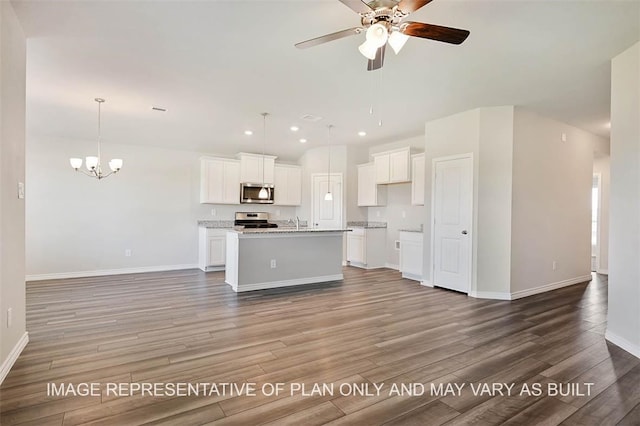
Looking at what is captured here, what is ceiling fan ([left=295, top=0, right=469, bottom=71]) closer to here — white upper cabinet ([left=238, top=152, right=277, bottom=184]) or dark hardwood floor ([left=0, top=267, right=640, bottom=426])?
dark hardwood floor ([left=0, top=267, right=640, bottom=426])

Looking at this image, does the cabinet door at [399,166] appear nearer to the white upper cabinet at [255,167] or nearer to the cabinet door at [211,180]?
the white upper cabinet at [255,167]

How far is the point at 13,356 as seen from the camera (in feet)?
8.14

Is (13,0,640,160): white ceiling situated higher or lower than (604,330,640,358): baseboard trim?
higher

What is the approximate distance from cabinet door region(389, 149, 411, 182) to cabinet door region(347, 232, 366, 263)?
1463 millimetres

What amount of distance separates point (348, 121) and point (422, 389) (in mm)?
4162

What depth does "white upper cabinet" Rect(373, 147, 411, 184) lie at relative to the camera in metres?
6.17

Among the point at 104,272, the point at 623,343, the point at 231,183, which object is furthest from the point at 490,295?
the point at 104,272

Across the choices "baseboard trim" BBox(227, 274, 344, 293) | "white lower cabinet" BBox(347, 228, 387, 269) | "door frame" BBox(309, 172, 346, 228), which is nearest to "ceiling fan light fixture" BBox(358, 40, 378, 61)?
"baseboard trim" BBox(227, 274, 344, 293)

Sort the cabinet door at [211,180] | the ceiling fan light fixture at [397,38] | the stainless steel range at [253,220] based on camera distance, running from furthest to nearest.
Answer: the stainless steel range at [253,220], the cabinet door at [211,180], the ceiling fan light fixture at [397,38]

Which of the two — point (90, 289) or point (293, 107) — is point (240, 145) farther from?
point (90, 289)

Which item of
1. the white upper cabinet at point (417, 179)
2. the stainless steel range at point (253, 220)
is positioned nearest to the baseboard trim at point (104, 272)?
the stainless steel range at point (253, 220)

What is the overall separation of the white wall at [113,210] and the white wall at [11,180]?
3.47m

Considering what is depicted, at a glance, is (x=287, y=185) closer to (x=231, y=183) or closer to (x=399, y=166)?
(x=231, y=183)

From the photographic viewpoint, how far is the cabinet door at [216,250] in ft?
20.9
